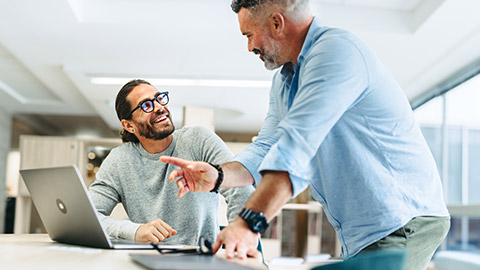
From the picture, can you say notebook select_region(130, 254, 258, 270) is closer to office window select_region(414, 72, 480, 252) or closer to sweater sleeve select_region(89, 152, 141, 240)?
sweater sleeve select_region(89, 152, 141, 240)

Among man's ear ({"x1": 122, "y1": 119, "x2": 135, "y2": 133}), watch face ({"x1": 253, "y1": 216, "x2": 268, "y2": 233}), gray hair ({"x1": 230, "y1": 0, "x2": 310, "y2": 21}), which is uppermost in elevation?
gray hair ({"x1": 230, "y1": 0, "x2": 310, "y2": 21})

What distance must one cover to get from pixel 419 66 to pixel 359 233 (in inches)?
185

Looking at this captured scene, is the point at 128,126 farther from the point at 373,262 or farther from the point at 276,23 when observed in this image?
the point at 373,262

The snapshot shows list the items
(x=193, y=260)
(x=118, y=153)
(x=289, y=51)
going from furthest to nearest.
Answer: (x=118, y=153), (x=289, y=51), (x=193, y=260)

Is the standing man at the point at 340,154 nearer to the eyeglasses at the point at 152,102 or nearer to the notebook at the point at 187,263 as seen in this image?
the notebook at the point at 187,263

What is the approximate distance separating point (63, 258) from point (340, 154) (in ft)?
2.16

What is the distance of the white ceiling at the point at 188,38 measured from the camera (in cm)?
450

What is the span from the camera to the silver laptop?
4.08 ft

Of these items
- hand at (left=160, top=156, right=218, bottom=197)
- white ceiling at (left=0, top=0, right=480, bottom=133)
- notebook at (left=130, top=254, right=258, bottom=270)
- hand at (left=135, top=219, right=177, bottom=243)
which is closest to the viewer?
notebook at (left=130, top=254, right=258, bottom=270)

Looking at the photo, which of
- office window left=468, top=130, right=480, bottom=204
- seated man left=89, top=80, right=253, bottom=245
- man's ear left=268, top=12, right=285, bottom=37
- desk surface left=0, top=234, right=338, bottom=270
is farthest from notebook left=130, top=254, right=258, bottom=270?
office window left=468, top=130, right=480, bottom=204

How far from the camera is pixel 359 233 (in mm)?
1263

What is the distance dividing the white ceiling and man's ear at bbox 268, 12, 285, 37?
9.97ft

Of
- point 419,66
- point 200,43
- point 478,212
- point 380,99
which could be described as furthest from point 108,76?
point 380,99

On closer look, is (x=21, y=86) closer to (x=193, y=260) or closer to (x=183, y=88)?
(x=183, y=88)
